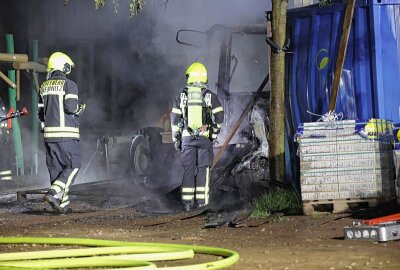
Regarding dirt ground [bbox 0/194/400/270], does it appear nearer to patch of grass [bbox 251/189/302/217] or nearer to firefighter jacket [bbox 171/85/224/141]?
patch of grass [bbox 251/189/302/217]

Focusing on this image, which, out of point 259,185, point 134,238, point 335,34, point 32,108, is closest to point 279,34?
point 335,34

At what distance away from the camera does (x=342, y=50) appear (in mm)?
9844

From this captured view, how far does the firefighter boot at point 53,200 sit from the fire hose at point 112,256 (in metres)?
3.54

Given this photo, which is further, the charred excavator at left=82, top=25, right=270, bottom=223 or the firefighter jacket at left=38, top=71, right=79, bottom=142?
the charred excavator at left=82, top=25, right=270, bottom=223

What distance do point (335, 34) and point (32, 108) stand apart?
890 cm

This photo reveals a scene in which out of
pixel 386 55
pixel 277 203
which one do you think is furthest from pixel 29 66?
pixel 386 55

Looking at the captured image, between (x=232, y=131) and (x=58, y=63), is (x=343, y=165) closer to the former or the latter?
(x=232, y=131)

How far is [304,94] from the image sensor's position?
416 inches

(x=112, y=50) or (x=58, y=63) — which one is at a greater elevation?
(x=112, y=50)

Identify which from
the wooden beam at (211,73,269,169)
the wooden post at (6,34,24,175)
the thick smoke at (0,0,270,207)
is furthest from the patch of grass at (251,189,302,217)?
the wooden post at (6,34,24,175)

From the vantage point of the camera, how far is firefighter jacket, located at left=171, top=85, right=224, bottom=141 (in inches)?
420

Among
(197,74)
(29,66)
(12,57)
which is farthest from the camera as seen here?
(29,66)

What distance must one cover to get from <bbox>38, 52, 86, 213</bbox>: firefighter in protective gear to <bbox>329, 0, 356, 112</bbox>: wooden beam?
3309mm

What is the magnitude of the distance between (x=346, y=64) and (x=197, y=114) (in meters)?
2.03
